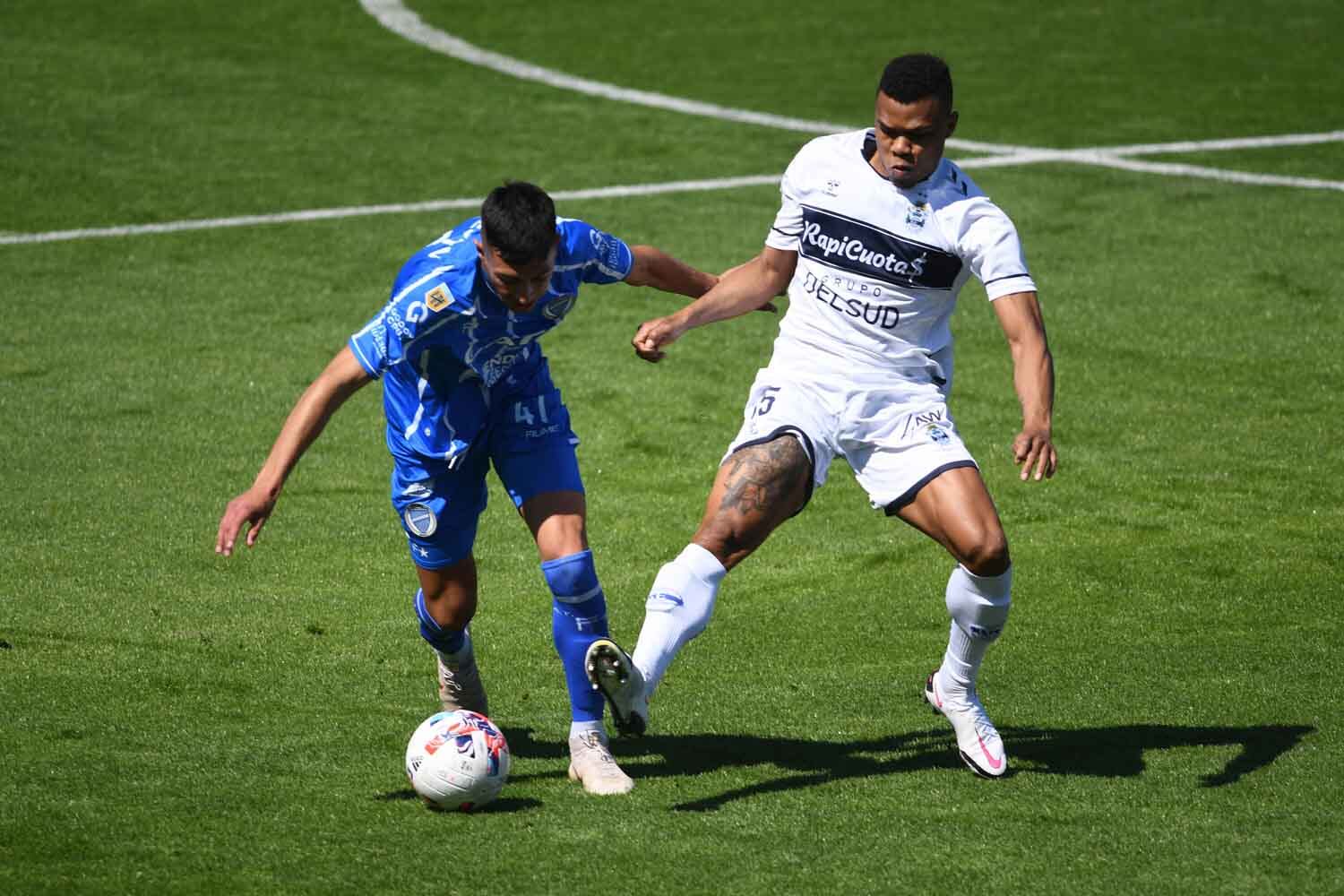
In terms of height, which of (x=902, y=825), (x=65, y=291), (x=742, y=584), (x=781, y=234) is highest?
(x=781, y=234)

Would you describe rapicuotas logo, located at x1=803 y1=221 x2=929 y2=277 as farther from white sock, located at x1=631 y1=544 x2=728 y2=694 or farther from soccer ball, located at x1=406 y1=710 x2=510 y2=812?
soccer ball, located at x1=406 y1=710 x2=510 y2=812

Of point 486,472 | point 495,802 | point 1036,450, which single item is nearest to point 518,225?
point 486,472

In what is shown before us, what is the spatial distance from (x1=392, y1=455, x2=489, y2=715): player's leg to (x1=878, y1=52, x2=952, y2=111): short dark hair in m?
2.07

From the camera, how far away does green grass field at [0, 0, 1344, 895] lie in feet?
20.1

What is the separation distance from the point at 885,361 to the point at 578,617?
4.98 feet

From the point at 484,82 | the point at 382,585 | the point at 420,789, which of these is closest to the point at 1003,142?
the point at 484,82

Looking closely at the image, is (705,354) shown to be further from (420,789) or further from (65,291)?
(420,789)

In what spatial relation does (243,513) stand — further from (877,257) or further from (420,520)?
(877,257)

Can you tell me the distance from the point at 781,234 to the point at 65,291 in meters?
8.56

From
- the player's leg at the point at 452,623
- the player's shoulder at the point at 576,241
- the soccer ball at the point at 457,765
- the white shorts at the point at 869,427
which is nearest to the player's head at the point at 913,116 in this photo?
the white shorts at the point at 869,427

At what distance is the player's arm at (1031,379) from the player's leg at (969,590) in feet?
0.89

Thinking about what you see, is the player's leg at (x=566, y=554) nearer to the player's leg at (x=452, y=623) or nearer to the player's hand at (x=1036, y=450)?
the player's leg at (x=452, y=623)

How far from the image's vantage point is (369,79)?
2005 centimetres

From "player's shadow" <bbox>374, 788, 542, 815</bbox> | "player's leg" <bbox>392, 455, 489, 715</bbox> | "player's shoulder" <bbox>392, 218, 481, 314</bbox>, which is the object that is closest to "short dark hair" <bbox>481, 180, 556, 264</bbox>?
"player's shoulder" <bbox>392, 218, 481, 314</bbox>
